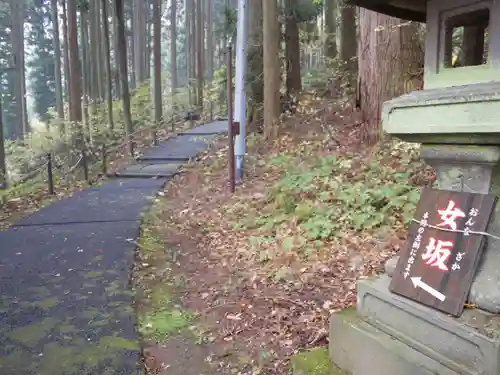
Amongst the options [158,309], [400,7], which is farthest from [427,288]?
[158,309]

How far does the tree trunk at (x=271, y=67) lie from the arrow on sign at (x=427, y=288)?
8412mm

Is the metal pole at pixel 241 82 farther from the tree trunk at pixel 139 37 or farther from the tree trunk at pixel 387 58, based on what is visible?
the tree trunk at pixel 139 37

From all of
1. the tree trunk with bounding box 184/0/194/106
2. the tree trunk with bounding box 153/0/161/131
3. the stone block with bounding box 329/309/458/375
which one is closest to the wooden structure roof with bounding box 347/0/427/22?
the stone block with bounding box 329/309/458/375

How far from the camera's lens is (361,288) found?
3.46m

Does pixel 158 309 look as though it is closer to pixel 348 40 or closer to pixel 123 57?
pixel 348 40

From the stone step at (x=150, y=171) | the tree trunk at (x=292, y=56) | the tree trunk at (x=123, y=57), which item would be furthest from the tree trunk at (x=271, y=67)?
the tree trunk at (x=123, y=57)

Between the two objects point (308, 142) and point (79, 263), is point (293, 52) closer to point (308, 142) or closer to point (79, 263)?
point (308, 142)

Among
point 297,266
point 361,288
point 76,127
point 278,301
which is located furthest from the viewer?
point 76,127

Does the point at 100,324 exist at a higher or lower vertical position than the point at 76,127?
lower

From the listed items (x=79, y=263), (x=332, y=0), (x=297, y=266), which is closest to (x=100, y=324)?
(x=79, y=263)

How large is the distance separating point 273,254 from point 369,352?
2.87m

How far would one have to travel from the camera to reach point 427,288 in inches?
115

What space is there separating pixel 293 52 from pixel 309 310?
10.0 metres

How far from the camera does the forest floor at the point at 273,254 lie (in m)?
4.26
